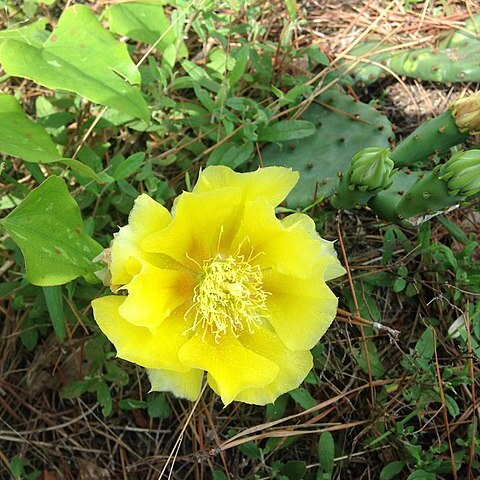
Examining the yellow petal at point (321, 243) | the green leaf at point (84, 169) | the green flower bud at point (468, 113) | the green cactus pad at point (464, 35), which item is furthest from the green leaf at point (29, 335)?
the green cactus pad at point (464, 35)

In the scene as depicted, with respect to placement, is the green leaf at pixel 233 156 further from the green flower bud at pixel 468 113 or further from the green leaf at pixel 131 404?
the green leaf at pixel 131 404

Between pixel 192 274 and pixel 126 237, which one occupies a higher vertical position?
pixel 126 237

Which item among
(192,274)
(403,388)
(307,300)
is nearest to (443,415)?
(403,388)

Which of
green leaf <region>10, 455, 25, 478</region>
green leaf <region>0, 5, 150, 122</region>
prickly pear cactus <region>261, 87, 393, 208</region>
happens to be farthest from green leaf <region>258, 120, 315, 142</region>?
green leaf <region>10, 455, 25, 478</region>

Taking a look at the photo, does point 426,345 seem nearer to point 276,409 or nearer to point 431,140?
point 276,409

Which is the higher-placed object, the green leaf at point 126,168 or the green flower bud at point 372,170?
the green flower bud at point 372,170

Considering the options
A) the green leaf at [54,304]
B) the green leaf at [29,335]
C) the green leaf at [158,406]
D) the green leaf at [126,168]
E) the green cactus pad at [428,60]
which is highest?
the green cactus pad at [428,60]

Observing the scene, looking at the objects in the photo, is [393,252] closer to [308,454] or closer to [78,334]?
[308,454]
